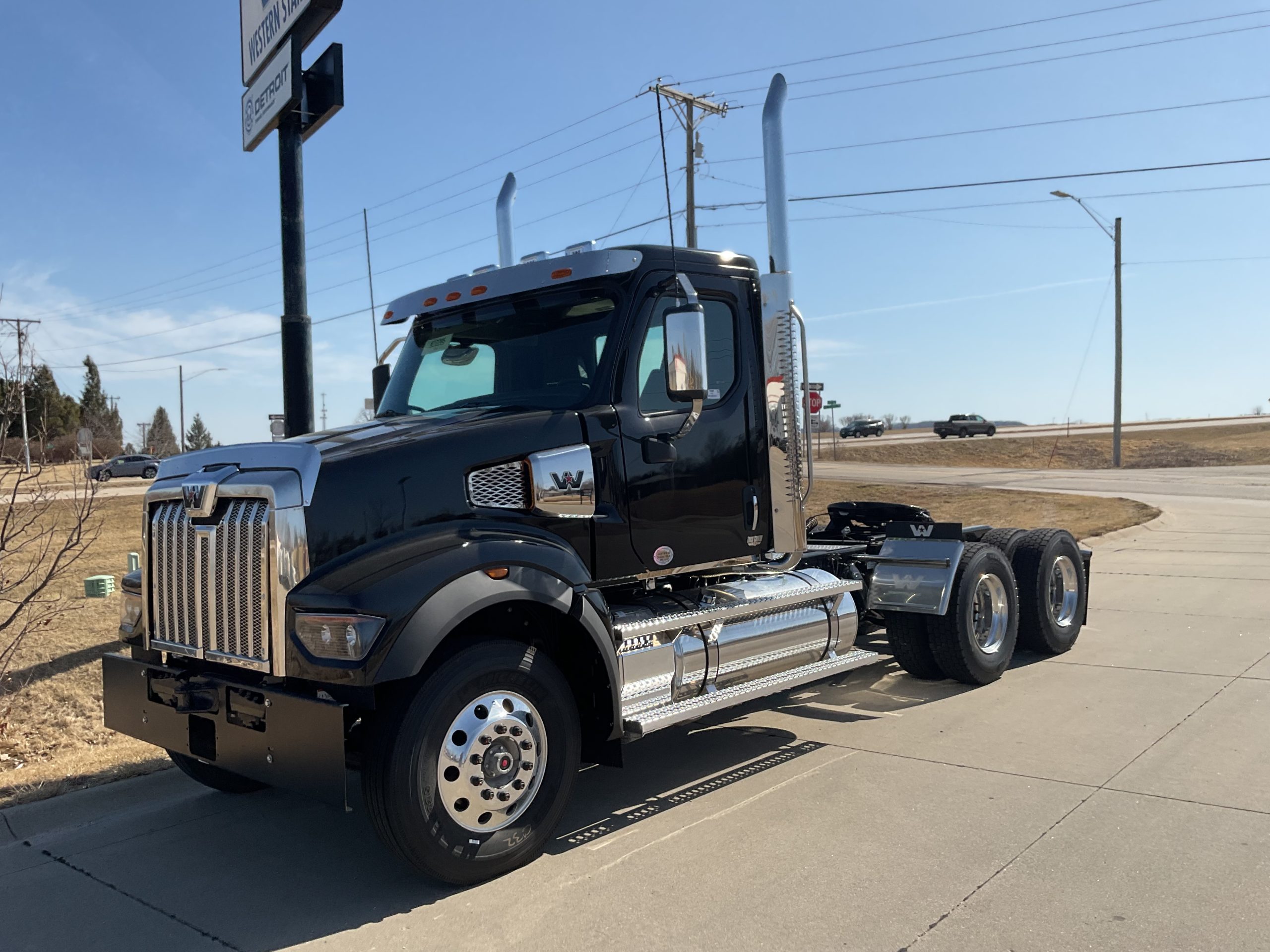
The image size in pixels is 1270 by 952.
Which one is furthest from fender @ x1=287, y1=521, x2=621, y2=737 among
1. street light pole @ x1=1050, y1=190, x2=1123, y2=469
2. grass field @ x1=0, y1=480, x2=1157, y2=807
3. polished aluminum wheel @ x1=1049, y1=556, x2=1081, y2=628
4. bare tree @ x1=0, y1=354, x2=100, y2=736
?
street light pole @ x1=1050, y1=190, x2=1123, y2=469

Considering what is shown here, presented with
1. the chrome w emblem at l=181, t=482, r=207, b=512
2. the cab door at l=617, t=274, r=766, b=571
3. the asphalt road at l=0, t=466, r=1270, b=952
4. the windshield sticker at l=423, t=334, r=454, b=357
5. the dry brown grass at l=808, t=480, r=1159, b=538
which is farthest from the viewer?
the dry brown grass at l=808, t=480, r=1159, b=538

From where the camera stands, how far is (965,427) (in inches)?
2495

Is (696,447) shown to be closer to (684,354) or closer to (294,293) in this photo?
(684,354)

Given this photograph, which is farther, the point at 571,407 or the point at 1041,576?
the point at 1041,576

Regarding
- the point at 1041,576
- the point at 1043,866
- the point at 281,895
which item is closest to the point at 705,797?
the point at 1043,866

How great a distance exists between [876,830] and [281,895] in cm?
251

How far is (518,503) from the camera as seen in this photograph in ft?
14.3

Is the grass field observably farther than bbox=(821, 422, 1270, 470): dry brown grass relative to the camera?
No

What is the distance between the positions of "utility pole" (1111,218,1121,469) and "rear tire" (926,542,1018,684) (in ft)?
104

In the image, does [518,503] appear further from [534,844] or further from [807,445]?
[807,445]

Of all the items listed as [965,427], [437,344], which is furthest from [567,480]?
[965,427]

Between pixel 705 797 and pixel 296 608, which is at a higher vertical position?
pixel 296 608

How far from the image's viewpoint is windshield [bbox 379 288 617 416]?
4895 mm

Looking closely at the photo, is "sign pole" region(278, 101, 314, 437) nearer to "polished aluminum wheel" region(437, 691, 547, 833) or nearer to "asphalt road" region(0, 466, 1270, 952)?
"asphalt road" region(0, 466, 1270, 952)
